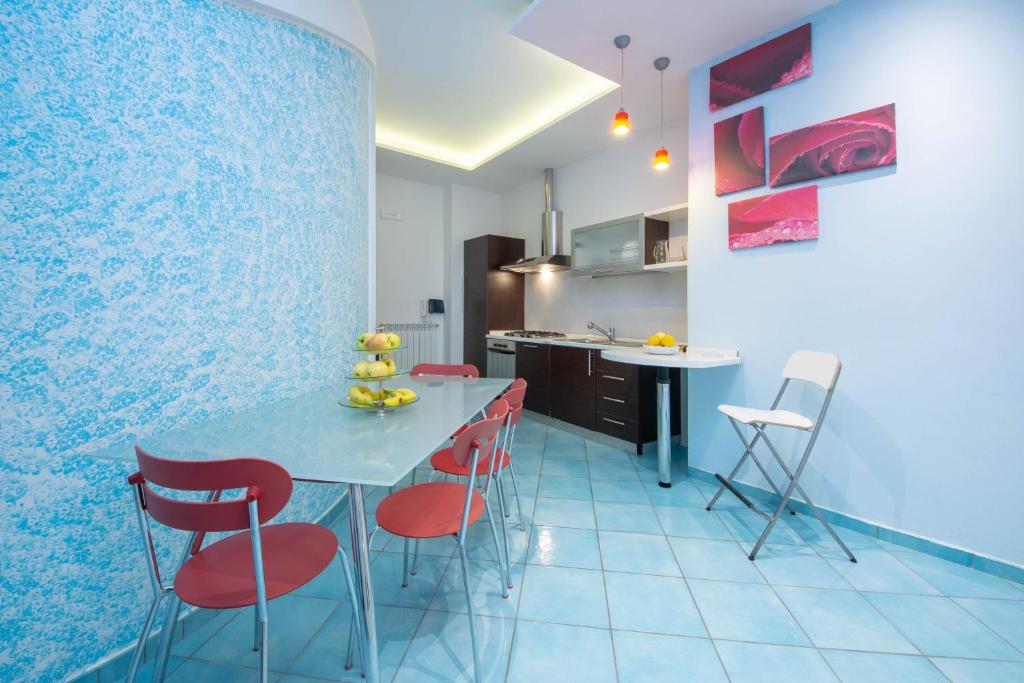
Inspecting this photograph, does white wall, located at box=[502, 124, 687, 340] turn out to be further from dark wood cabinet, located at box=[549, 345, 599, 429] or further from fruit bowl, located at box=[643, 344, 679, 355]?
fruit bowl, located at box=[643, 344, 679, 355]

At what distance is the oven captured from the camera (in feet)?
15.1

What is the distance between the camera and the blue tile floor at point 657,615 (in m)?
1.31

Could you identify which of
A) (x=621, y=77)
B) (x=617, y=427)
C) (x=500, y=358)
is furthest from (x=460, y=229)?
(x=617, y=427)

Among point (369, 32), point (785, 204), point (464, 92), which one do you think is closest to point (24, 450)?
point (369, 32)

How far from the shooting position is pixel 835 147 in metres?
2.15

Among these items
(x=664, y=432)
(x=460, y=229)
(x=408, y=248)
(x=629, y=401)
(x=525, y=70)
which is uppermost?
(x=525, y=70)

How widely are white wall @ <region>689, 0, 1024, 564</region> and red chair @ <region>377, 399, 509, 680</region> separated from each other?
190 cm

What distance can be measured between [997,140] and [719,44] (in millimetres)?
1472

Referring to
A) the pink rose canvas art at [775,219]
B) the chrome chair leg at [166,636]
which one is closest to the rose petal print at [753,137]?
the pink rose canvas art at [775,219]

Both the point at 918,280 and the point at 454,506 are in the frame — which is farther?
the point at 918,280

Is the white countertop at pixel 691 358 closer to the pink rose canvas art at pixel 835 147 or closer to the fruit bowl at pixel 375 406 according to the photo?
the pink rose canvas art at pixel 835 147

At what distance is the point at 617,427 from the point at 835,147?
2.33 metres

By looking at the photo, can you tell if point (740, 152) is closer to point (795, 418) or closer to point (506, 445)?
point (795, 418)

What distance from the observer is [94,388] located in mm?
1252
